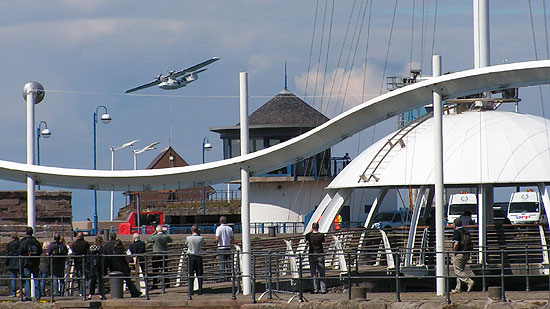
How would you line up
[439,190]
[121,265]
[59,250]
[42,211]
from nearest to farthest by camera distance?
[439,190], [121,265], [59,250], [42,211]

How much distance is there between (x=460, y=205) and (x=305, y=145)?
101ft

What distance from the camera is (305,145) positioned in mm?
21109

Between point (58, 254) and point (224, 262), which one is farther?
point (224, 262)

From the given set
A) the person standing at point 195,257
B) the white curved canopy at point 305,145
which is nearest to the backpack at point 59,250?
the white curved canopy at point 305,145

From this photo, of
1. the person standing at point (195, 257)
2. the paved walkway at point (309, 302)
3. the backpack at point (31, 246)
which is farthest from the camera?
the backpack at point (31, 246)

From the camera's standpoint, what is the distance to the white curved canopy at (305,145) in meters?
19.3

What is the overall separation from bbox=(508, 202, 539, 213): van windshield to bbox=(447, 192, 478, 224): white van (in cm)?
165

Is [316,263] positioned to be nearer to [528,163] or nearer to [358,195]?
[528,163]

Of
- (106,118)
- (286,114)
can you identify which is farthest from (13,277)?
(286,114)

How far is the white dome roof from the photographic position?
27.3 meters

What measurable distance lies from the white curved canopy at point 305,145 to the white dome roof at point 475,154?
23.5 feet

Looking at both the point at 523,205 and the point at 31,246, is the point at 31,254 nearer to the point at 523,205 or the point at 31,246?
the point at 31,246

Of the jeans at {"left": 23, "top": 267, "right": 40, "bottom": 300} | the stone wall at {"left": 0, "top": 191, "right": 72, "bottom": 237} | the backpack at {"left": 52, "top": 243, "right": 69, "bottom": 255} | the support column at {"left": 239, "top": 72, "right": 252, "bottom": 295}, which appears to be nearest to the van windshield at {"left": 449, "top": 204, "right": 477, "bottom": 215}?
the stone wall at {"left": 0, "top": 191, "right": 72, "bottom": 237}

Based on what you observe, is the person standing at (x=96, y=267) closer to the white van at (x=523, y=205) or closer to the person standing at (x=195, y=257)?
the person standing at (x=195, y=257)
